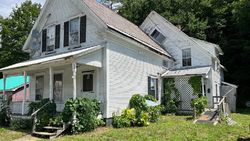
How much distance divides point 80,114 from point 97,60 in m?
3.19

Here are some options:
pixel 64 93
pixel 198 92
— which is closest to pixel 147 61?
pixel 198 92

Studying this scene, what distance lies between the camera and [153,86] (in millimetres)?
18984

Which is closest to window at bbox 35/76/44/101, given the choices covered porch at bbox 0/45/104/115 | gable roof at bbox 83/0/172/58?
covered porch at bbox 0/45/104/115

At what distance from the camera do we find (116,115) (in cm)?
1438

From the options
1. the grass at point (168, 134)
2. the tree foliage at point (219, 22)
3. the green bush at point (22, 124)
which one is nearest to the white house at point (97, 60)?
the green bush at point (22, 124)

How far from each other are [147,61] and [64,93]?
6.07 metres

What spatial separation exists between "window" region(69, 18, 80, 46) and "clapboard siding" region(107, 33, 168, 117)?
277cm

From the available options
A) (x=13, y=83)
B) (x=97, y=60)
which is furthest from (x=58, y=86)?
(x=13, y=83)

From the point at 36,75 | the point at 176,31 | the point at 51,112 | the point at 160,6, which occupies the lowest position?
the point at 51,112

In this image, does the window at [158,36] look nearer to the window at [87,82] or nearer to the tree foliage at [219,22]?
the tree foliage at [219,22]

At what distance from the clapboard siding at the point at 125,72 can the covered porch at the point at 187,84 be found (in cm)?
288

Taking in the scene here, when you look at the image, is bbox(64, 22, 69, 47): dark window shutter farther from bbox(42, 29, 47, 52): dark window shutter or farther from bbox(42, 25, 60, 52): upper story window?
bbox(42, 29, 47, 52): dark window shutter

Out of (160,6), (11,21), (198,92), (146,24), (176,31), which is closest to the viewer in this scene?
(198,92)

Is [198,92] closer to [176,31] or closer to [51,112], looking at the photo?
[176,31]
